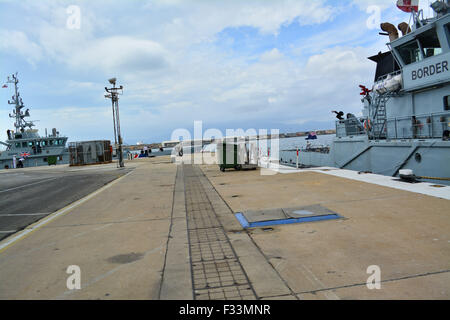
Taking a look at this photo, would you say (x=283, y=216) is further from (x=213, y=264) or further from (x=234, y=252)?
(x=213, y=264)

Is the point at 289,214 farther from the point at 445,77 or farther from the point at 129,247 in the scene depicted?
the point at 445,77

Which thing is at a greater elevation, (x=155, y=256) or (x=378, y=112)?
(x=378, y=112)

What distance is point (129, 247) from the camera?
5781 mm

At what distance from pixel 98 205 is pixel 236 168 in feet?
31.2

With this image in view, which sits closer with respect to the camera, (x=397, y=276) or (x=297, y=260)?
(x=397, y=276)

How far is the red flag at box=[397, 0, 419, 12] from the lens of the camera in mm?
16016

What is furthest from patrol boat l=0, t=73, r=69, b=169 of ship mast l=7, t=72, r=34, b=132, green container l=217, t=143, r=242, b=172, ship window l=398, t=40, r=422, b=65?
ship window l=398, t=40, r=422, b=65

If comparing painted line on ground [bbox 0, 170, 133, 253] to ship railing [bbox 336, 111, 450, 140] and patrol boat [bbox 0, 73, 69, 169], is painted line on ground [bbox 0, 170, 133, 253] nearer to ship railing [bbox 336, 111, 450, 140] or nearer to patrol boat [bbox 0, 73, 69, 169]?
ship railing [bbox 336, 111, 450, 140]

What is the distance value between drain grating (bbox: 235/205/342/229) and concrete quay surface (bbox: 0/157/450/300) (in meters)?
0.26

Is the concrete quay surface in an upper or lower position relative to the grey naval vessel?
lower

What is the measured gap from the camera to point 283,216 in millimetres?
7250

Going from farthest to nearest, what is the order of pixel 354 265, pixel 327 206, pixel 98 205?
pixel 98 205 → pixel 327 206 → pixel 354 265
